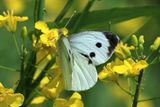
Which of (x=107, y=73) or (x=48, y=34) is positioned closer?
(x=48, y=34)

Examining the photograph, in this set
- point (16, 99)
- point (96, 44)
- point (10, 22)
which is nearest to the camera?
point (16, 99)

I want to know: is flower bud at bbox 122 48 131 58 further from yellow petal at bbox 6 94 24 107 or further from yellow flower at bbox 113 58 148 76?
yellow petal at bbox 6 94 24 107

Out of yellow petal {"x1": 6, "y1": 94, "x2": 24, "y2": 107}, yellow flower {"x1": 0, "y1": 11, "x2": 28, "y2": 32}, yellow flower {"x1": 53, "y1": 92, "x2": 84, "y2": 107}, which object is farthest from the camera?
yellow flower {"x1": 0, "y1": 11, "x2": 28, "y2": 32}

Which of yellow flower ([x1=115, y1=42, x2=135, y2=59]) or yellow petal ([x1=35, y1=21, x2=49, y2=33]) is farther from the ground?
yellow petal ([x1=35, y1=21, x2=49, y2=33])

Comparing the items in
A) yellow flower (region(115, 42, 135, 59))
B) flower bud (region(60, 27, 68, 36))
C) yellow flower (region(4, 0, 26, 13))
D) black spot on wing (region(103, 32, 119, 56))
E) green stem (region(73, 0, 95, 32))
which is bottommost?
yellow flower (region(115, 42, 135, 59))

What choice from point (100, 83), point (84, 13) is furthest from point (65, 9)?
point (100, 83)

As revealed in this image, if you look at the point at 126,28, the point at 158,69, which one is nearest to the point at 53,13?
the point at 126,28

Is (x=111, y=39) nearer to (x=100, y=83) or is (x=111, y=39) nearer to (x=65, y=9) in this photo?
(x=65, y=9)

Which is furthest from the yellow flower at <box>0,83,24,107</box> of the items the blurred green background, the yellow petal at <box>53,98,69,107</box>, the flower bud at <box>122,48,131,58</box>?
the blurred green background
